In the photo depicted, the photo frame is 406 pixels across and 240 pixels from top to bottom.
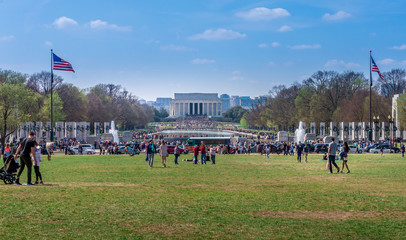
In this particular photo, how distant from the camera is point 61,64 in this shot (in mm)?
48344

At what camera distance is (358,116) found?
3268 inches

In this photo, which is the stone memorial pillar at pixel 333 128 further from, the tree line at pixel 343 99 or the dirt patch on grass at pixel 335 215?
the dirt patch on grass at pixel 335 215

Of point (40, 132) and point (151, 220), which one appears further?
point (40, 132)

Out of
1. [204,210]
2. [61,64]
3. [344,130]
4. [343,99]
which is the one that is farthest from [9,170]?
[343,99]

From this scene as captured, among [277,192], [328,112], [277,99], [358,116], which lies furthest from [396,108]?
[277,192]

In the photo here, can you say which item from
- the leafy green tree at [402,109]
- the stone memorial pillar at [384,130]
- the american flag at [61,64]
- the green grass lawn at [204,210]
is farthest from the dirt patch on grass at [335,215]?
the stone memorial pillar at [384,130]

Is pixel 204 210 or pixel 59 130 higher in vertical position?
pixel 59 130

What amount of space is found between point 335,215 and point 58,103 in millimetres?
70344

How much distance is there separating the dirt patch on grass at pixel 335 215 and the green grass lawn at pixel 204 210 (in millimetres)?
23

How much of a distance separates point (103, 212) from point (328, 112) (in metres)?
→ 84.8

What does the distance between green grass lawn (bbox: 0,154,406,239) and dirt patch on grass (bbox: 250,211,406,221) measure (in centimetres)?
2

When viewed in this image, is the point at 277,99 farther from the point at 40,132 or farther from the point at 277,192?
the point at 277,192

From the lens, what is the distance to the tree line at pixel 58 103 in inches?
2237

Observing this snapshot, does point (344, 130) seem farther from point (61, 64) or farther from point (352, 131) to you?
point (61, 64)
